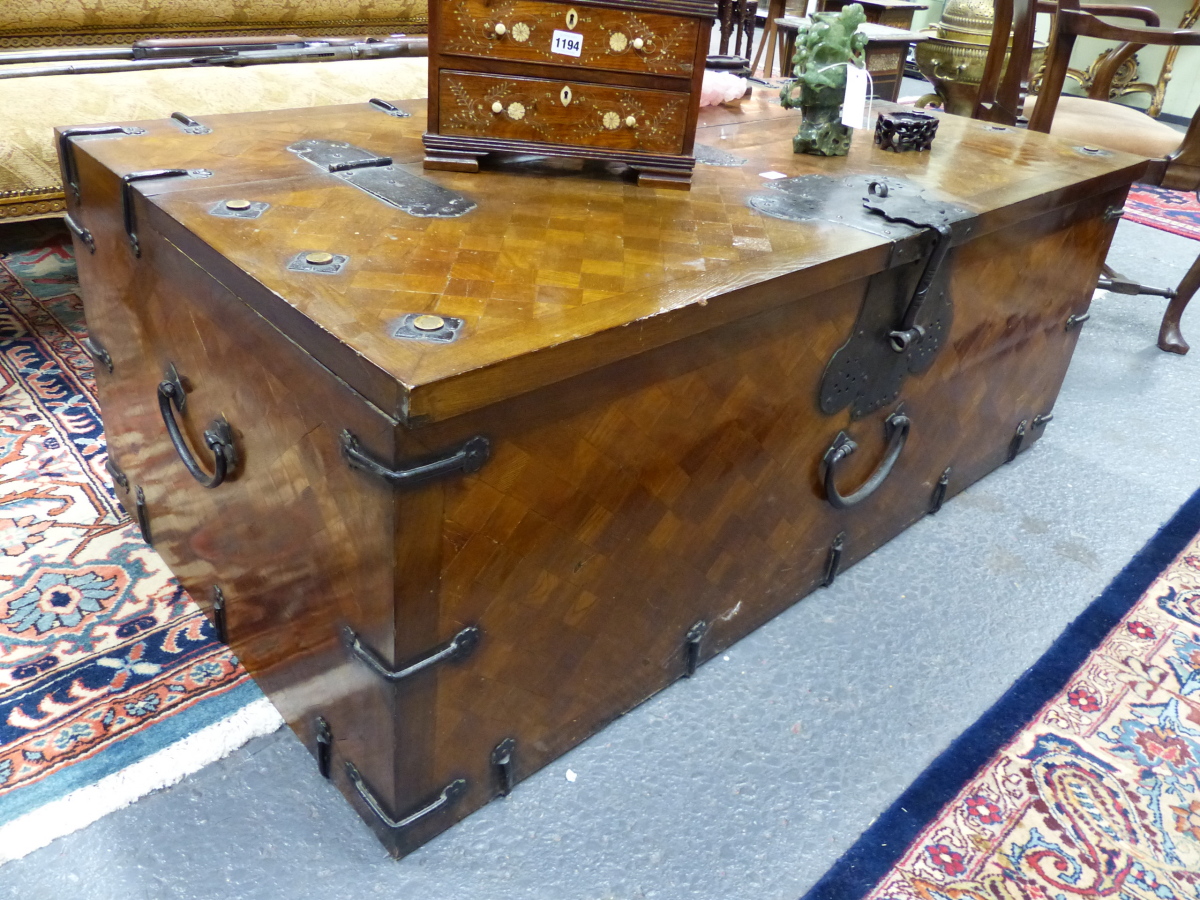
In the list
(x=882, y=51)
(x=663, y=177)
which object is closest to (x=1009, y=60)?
(x=882, y=51)

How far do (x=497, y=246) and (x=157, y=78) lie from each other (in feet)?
4.84

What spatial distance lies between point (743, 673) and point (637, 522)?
0.38 meters

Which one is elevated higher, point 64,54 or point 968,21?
point 968,21

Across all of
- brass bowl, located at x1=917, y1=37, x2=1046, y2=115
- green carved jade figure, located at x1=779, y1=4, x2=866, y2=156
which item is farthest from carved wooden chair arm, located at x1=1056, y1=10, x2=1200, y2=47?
brass bowl, located at x1=917, y1=37, x2=1046, y2=115

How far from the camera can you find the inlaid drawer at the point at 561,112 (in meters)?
1.19

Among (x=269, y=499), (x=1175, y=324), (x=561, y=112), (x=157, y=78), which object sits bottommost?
(x=1175, y=324)

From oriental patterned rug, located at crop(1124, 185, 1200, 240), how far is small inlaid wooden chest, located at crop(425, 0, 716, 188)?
2.73 m

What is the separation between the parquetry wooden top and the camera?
0.81 meters

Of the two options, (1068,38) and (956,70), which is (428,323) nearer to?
(1068,38)

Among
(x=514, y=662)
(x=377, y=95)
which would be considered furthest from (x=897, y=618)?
(x=377, y=95)

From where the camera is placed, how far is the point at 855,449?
1326mm

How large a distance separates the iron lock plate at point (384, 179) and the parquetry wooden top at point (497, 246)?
0.02 meters

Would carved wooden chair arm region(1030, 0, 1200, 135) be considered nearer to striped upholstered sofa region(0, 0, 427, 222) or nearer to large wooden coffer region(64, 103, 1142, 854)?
large wooden coffer region(64, 103, 1142, 854)

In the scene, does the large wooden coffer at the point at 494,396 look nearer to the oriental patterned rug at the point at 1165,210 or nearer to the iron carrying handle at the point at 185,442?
the iron carrying handle at the point at 185,442
